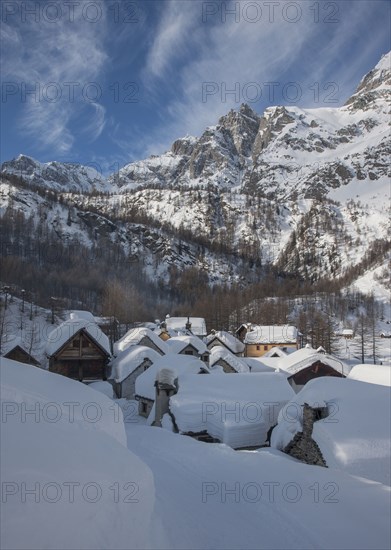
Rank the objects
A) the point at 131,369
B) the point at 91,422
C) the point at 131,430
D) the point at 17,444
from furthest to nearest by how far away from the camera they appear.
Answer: the point at 131,369 → the point at 131,430 → the point at 91,422 → the point at 17,444

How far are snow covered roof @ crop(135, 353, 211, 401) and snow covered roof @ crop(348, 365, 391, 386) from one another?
11.0m

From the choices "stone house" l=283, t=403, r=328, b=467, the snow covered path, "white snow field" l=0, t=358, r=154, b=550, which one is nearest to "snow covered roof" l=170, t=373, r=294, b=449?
"stone house" l=283, t=403, r=328, b=467

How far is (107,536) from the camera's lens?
4.52 meters

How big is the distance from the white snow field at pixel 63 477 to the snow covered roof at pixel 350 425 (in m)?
8.64

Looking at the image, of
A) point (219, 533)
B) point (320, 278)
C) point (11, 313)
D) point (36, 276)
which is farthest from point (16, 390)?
point (320, 278)

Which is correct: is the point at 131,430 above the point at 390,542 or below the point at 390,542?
below

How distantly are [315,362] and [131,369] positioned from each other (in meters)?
16.5

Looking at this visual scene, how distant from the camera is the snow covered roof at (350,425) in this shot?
38.9 feet

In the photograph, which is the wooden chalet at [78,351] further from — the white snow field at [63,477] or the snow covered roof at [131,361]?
the white snow field at [63,477]

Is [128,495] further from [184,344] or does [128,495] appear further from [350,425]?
[184,344]

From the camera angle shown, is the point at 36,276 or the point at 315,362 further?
→ the point at 36,276

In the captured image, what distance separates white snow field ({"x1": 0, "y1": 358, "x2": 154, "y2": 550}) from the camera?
4.19 meters

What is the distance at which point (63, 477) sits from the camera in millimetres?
4711

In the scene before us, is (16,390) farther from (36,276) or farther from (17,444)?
(36,276)
